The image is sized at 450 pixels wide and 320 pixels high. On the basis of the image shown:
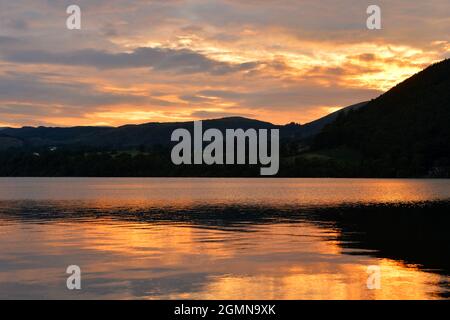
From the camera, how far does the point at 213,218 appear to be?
93.1 metres

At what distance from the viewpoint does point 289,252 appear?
5353cm

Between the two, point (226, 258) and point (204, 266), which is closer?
point (204, 266)

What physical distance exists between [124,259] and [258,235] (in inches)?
874

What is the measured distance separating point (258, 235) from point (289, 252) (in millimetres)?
14833

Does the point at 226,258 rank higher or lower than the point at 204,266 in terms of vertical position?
higher

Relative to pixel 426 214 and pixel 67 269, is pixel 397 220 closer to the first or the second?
pixel 426 214

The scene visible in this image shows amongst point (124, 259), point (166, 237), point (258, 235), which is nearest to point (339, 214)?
point (258, 235)

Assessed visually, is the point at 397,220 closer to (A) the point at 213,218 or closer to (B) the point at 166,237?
(A) the point at 213,218

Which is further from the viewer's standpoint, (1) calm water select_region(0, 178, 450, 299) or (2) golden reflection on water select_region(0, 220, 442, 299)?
(1) calm water select_region(0, 178, 450, 299)

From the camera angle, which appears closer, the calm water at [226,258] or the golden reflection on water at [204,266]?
the golden reflection on water at [204,266]
